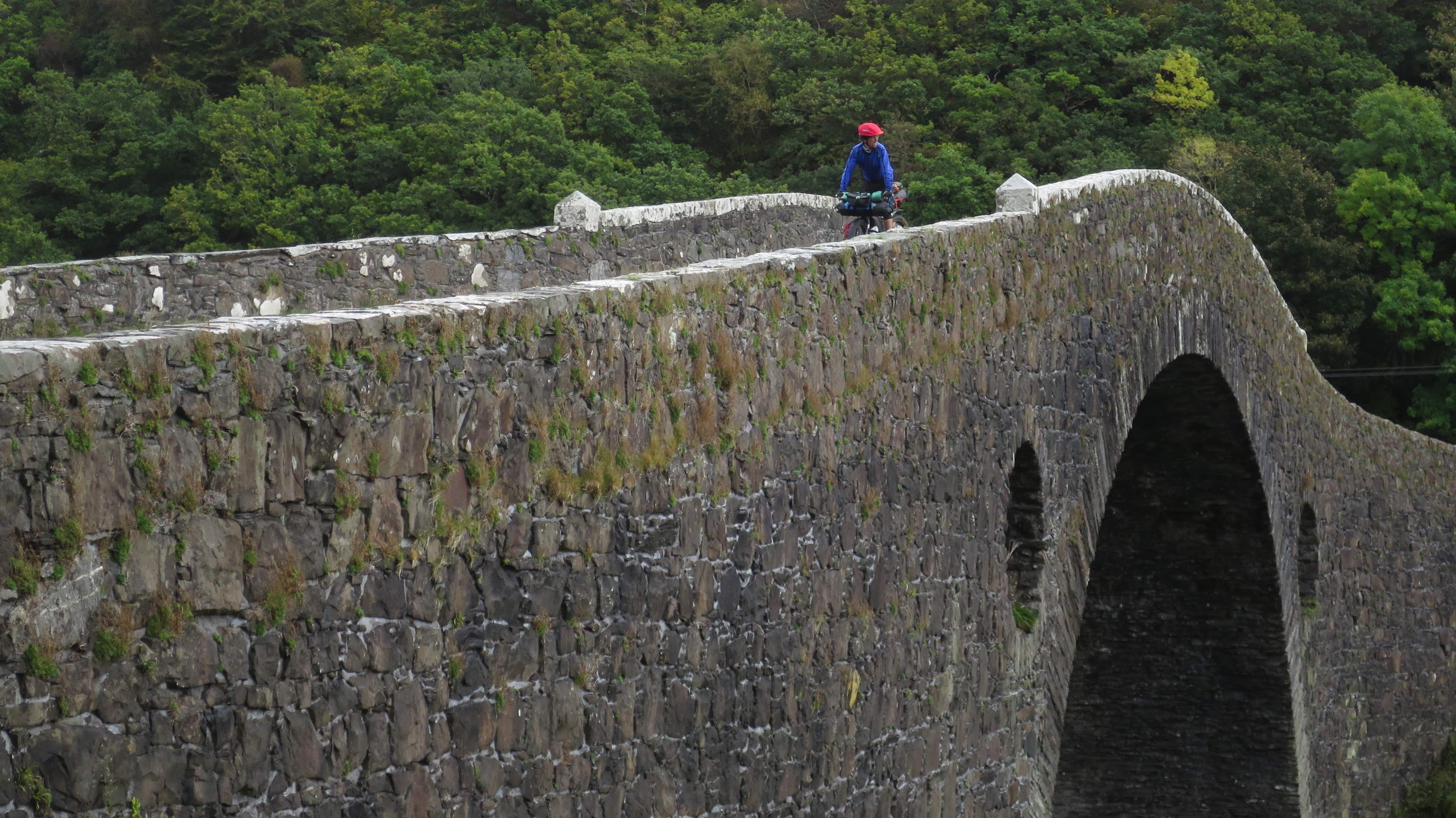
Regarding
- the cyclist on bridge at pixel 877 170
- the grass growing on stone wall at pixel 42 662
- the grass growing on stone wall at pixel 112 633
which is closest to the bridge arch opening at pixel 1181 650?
the cyclist on bridge at pixel 877 170

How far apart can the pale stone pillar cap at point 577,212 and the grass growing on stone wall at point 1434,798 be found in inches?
529

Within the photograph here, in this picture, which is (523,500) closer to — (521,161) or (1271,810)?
(1271,810)

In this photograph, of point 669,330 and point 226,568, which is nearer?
point 226,568

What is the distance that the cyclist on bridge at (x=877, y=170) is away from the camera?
1214 cm

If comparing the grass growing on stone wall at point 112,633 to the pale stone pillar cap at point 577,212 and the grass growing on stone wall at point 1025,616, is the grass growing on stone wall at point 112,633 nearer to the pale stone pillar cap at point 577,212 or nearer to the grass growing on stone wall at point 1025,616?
the grass growing on stone wall at point 1025,616

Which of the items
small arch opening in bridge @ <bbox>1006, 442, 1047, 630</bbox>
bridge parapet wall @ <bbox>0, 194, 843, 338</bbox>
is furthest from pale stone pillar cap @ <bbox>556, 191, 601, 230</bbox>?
small arch opening in bridge @ <bbox>1006, 442, 1047, 630</bbox>

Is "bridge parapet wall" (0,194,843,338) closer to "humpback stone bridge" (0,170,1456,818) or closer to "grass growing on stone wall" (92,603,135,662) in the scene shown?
"humpback stone bridge" (0,170,1456,818)

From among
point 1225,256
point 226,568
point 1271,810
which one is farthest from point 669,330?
point 1271,810

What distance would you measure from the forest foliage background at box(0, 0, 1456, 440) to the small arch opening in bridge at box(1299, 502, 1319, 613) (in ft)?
42.3

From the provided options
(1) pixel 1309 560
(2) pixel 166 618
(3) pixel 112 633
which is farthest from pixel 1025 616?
(1) pixel 1309 560

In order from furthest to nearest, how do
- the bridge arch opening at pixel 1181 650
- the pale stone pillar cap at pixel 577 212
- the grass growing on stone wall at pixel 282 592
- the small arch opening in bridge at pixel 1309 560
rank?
the small arch opening in bridge at pixel 1309 560, the bridge arch opening at pixel 1181 650, the pale stone pillar cap at pixel 577 212, the grass growing on stone wall at pixel 282 592

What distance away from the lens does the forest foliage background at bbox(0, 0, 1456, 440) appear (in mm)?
30094

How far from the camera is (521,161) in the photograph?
3066 cm

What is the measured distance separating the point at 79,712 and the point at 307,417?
3.20ft
